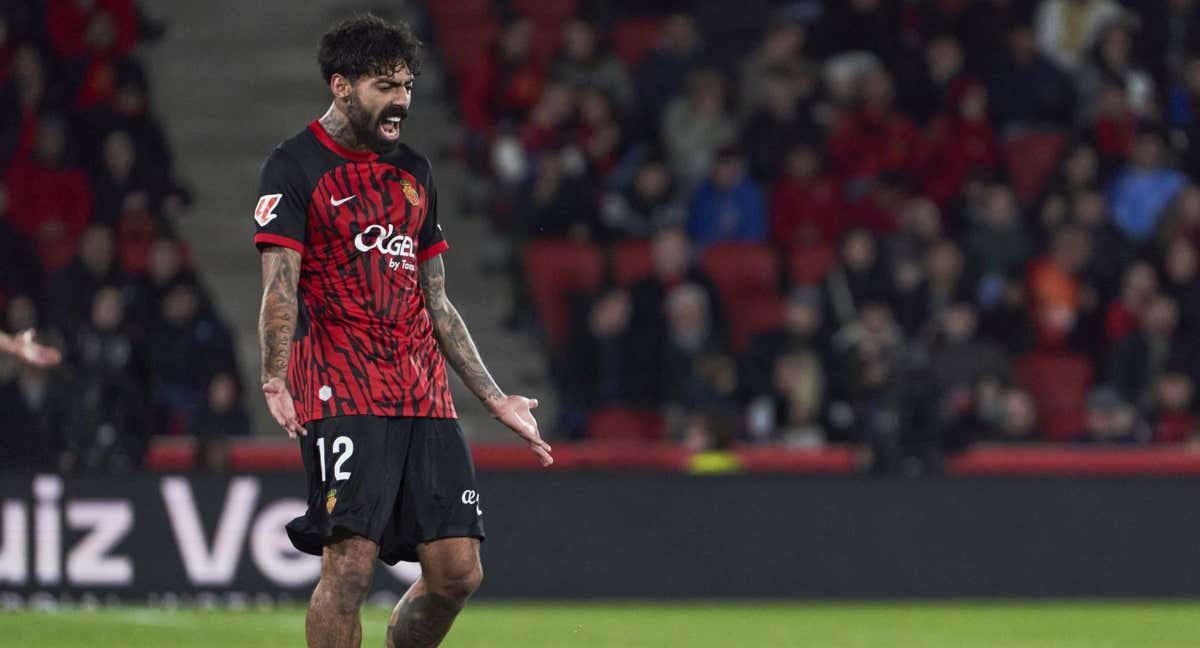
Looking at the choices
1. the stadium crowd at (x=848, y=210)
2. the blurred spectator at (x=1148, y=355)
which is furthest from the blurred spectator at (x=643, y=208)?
the blurred spectator at (x=1148, y=355)

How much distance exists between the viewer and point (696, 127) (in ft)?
55.5

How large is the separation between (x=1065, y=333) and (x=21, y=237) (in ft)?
24.8

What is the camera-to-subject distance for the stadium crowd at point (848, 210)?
48.9 ft

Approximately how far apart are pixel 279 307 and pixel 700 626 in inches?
226

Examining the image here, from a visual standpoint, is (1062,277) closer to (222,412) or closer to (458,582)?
(222,412)

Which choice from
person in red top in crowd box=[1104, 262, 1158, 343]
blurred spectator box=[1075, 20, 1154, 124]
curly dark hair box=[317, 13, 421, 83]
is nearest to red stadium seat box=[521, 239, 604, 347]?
person in red top in crowd box=[1104, 262, 1158, 343]

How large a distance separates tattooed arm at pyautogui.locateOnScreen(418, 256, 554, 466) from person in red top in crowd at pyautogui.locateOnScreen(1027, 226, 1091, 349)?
9.59 meters

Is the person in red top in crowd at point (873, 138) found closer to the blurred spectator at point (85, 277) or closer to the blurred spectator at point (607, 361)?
the blurred spectator at point (607, 361)

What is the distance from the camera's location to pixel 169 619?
1173 cm

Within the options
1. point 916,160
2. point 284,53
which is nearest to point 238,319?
point 284,53

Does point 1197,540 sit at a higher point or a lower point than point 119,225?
lower

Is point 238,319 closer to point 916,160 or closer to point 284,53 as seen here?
point 284,53

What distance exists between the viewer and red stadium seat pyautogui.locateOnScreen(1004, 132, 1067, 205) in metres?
17.1

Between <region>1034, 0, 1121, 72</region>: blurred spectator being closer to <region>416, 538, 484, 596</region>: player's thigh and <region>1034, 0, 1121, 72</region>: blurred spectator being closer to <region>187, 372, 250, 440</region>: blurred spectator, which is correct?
<region>187, 372, 250, 440</region>: blurred spectator
